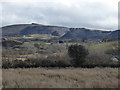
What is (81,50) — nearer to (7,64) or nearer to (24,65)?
(24,65)

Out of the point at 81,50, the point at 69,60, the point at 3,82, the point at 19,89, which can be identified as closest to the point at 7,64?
the point at 69,60

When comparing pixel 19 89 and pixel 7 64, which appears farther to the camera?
pixel 7 64

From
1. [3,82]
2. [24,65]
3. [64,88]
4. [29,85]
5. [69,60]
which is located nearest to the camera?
[64,88]

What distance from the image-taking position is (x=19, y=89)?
9211 millimetres

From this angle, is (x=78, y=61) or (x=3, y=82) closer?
(x=3, y=82)

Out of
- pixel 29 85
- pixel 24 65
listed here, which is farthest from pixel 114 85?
pixel 24 65

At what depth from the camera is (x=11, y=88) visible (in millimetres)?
9453

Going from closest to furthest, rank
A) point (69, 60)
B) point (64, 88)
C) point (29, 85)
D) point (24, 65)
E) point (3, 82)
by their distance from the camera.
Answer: point (64, 88) < point (29, 85) < point (3, 82) < point (24, 65) < point (69, 60)

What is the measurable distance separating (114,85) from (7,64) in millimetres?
21673

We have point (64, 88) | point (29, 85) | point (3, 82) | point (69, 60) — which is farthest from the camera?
point (69, 60)

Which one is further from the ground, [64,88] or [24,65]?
[64,88]

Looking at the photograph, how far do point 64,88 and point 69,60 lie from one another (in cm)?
2213

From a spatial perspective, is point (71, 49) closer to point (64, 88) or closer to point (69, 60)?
point (69, 60)

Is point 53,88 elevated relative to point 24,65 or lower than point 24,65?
elevated
